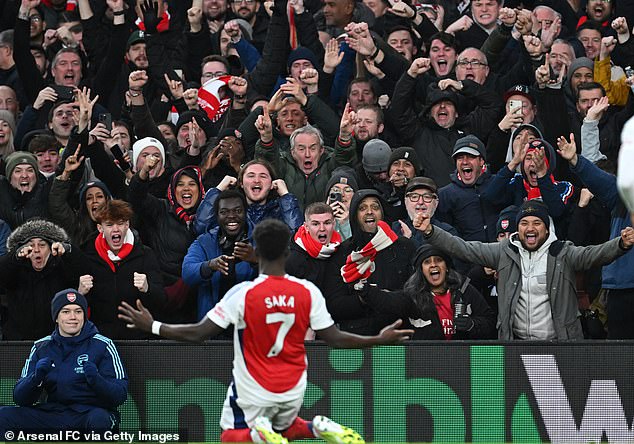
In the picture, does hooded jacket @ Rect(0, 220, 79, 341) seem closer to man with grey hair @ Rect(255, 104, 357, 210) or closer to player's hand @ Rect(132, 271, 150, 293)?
player's hand @ Rect(132, 271, 150, 293)

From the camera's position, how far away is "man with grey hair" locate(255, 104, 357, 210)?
13.6m

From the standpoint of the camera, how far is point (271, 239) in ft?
29.1

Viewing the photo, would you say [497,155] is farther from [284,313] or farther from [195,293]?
[284,313]

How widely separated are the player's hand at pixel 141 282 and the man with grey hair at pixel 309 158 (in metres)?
2.04

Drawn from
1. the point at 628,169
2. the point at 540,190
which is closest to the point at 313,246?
the point at 540,190

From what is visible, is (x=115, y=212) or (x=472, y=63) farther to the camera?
(x=472, y=63)

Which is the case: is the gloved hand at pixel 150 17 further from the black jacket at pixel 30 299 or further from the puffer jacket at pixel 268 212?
the black jacket at pixel 30 299

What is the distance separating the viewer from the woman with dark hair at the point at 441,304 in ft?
40.0

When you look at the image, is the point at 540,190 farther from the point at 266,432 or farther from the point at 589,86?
the point at 266,432

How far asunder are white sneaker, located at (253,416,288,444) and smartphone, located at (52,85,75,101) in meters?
7.18

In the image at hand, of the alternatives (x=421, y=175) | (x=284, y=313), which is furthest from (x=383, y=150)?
(x=284, y=313)

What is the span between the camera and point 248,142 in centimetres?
1440

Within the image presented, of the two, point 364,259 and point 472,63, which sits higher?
point 472,63

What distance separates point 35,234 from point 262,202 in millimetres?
2134
